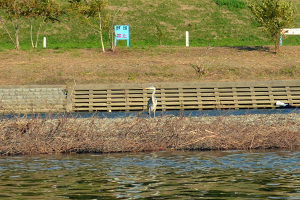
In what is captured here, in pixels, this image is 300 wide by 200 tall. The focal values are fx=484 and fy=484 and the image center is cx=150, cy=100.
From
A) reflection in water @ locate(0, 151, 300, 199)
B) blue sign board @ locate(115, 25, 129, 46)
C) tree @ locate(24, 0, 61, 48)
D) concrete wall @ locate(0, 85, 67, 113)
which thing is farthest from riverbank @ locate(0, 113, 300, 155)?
blue sign board @ locate(115, 25, 129, 46)

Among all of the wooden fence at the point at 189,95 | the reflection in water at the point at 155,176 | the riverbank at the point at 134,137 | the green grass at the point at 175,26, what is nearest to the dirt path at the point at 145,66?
the wooden fence at the point at 189,95

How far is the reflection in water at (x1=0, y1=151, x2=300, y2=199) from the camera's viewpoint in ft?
27.4

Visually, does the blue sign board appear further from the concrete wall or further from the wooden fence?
the wooden fence

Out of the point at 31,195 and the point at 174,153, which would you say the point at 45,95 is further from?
the point at 31,195

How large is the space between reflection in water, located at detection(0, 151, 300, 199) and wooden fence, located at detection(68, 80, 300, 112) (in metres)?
14.0

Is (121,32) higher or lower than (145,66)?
higher

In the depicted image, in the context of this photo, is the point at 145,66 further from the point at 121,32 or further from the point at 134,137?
the point at 134,137

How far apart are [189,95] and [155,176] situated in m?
17.9

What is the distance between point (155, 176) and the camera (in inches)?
396

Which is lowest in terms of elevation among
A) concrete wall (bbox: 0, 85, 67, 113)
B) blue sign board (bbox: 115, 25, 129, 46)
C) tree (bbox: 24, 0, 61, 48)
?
concrete wall (bbox: 0, 85, 67, 113)

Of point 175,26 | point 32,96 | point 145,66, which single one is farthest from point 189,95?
point 175,26

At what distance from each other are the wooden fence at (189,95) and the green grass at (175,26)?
27731 millimetres

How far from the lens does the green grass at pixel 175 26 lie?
58938mm

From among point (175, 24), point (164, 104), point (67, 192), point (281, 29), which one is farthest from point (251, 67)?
point (175, 24)
